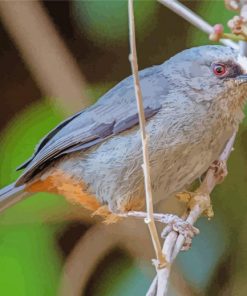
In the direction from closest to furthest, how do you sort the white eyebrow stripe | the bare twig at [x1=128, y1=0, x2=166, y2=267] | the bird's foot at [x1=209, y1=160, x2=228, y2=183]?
1. the bare twig at [x1=128, y1=0, x2=166, y2=267]
2. the white eyebrow stripe
3. the bird's foot at [x1=209, y1=160, x2=228, y2=183]

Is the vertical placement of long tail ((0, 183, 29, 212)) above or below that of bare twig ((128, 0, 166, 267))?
above

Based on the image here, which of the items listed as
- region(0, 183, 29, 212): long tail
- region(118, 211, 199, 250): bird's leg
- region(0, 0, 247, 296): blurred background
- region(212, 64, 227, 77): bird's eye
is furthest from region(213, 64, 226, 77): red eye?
region(0, 183, 29, 212): long tail

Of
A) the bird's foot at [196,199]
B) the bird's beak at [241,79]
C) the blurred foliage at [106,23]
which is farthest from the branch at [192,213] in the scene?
the blurred foliage at [106,23]

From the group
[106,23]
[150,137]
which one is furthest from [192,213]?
[106,23]

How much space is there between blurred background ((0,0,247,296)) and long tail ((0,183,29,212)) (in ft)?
0.06

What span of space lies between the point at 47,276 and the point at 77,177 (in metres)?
0.19

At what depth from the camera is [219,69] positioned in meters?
0.83

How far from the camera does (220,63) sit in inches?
32.6

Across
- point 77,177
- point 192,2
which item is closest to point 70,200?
point 77,177

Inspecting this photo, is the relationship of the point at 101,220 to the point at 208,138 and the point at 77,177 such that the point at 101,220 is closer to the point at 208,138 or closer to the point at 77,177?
the point at 77,177

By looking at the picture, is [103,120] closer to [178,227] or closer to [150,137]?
[150,137]

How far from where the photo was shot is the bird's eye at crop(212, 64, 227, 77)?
32.6 inches

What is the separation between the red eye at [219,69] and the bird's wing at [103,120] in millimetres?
86

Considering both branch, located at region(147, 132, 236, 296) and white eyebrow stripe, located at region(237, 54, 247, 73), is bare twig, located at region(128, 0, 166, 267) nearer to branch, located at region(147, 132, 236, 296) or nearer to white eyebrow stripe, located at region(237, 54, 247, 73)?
branch, located at region(147, 132, 236, 296)
